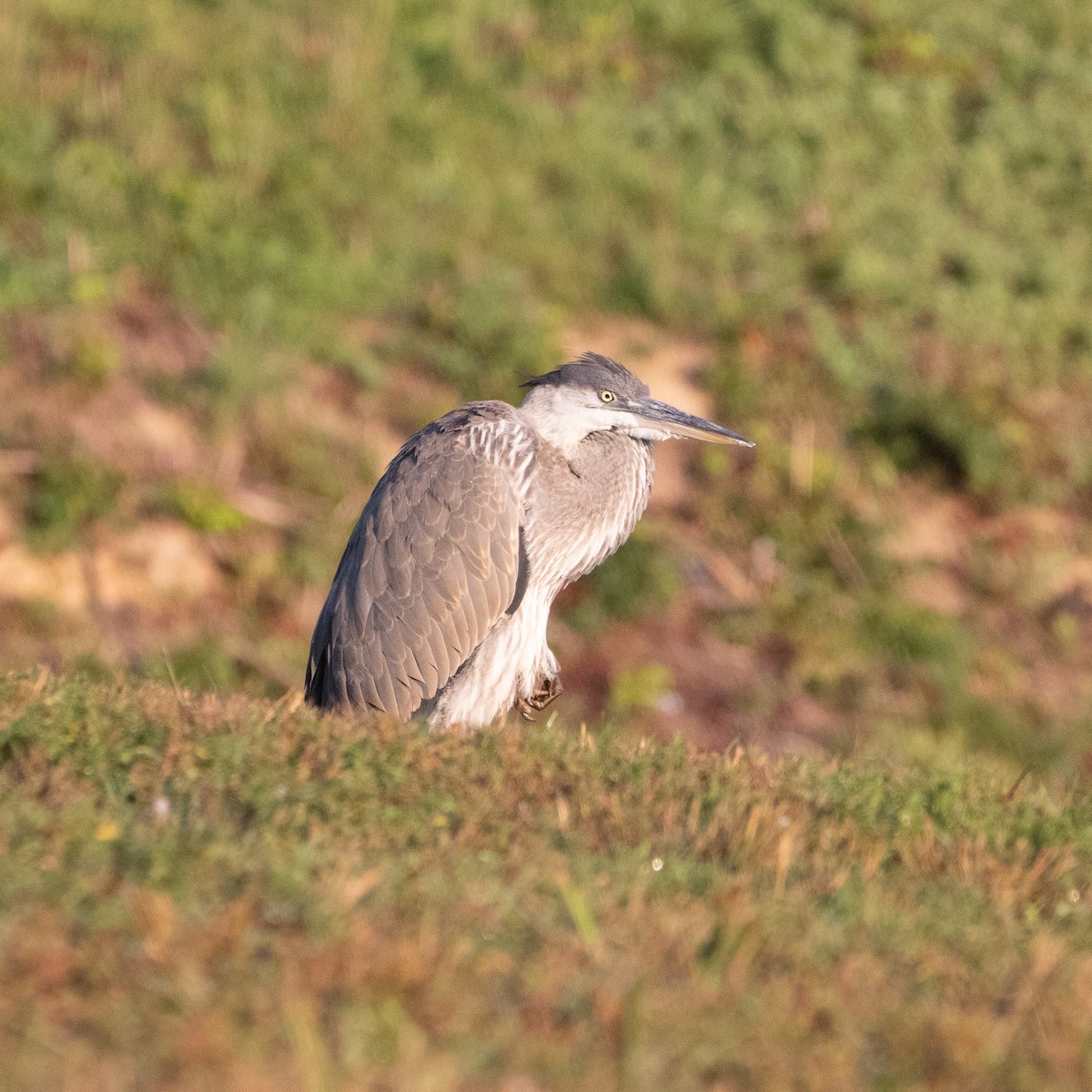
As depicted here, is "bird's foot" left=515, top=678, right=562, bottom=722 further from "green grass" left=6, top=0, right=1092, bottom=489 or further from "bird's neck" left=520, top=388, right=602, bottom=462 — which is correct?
"green grass" left=6, top=0, right=1092, bottom=489

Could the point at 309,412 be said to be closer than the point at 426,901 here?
No

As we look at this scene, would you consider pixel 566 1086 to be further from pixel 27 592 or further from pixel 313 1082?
pixel 27 592

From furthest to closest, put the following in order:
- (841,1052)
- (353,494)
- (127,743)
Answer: (353,494), (127,743), (841,1052)

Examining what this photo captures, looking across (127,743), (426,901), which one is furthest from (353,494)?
(426,901)

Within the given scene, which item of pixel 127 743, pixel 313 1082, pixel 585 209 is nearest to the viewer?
pixel 313 1082

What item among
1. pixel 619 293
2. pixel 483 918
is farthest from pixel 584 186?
pixel 483 918

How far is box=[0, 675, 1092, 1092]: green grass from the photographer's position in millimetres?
2947


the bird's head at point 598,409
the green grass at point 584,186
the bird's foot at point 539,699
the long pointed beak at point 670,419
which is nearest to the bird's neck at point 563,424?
the bird's head at point 598,409

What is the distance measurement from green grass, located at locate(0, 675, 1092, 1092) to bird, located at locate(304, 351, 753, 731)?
1.66m

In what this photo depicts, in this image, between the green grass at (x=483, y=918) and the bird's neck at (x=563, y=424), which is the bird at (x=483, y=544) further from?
the green grass at (x=483, y=918)

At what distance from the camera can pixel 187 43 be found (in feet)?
44.2

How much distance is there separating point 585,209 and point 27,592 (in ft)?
19.0

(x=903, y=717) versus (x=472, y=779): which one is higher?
(x=472, y=779)

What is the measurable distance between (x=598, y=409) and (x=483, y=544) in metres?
0.82
